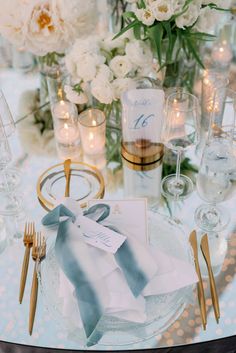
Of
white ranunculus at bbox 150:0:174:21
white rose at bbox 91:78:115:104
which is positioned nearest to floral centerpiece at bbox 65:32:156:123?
white rose at bbox 91:78:115:104

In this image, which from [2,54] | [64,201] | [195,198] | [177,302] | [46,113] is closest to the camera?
[177,302]

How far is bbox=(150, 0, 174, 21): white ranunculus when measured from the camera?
4.60 ft

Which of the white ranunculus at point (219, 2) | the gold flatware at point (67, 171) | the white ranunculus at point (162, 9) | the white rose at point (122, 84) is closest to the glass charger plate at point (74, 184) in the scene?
the gold flatware at point (67, 171)

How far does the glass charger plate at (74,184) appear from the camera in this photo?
1.47 metres

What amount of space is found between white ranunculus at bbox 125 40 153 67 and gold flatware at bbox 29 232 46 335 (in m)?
0.56

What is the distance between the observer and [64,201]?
1.30 meters

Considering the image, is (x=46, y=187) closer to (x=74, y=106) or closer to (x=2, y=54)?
(x=74, y=106)

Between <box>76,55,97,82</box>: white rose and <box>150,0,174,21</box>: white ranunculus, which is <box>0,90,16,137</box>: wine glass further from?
<box>150,0,174,21</box>: white ranunculus

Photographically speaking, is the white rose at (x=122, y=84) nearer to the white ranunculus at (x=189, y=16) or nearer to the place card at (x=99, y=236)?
the white ranunculus at (x=189, y=16)

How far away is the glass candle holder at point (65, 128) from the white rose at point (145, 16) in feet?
1.12

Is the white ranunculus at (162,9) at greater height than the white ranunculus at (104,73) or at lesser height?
greater

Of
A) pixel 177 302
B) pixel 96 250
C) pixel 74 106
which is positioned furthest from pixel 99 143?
pixel 177 302

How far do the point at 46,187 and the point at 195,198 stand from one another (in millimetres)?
425

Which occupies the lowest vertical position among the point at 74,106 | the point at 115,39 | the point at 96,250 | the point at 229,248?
the point at 229,248
